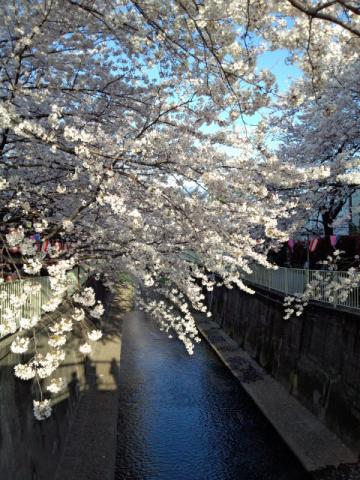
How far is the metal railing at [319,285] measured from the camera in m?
11.6

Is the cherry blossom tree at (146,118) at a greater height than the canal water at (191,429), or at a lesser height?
greater

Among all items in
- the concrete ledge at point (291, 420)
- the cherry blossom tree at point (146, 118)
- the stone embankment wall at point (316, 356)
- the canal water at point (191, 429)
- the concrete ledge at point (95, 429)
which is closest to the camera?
the cherry blossom tree at point (146, 118)

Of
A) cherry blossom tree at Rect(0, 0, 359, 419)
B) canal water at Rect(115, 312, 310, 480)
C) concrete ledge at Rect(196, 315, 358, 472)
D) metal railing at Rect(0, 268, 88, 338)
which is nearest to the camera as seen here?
cherry blossom tree at Rect(0, 0, 359, 419)

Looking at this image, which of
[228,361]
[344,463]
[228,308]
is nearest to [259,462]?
[344,463]

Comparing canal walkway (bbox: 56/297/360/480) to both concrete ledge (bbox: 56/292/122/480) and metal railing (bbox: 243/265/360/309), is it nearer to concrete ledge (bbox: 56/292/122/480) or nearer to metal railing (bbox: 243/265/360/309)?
concrete ledge (bbox: 56/292/122/480)

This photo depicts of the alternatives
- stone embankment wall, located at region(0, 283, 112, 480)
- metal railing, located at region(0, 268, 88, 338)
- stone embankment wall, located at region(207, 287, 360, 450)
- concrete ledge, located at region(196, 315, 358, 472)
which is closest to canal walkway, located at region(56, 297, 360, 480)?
concrete ledge, located at region(196, 315, 358, 472)

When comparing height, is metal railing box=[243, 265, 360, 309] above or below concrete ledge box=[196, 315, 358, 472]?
above

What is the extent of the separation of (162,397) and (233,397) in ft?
8.70

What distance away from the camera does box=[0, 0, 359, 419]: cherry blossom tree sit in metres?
4.19

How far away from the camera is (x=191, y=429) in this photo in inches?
515

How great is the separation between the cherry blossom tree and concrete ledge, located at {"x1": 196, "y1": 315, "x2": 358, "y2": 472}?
585 centimetres

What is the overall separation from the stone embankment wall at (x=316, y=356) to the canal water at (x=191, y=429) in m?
1.56

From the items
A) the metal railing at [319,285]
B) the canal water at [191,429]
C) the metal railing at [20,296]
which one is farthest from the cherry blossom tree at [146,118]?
the canal water at [191,429]

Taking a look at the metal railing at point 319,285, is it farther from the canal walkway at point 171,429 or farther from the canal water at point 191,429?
the canal water at point 191,429
